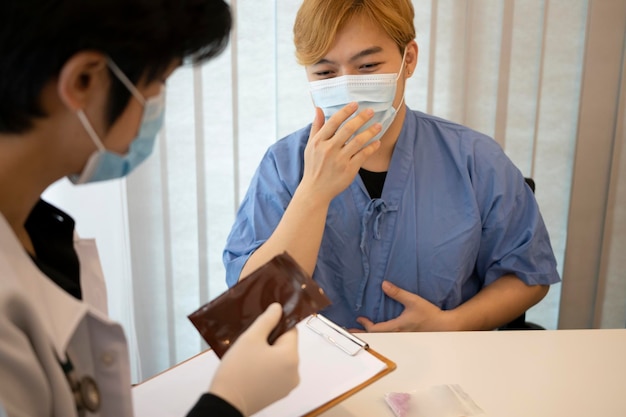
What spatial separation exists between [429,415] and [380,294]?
493mm

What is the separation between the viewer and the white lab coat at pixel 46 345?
1.90ft

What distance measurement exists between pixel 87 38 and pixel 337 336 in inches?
26.0

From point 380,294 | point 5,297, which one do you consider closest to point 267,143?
point 380,294

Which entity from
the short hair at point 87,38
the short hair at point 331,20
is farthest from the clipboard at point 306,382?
the short hair at point 331,20

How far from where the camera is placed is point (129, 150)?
70 cm

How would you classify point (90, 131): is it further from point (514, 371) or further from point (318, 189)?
point (514, 371)

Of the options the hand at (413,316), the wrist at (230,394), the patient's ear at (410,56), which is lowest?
the hand at (413,316)

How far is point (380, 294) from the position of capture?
1.31 metres

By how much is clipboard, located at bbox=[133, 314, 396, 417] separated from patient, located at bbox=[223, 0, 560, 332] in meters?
0.30

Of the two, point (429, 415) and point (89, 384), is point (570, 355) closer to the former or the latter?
point (429, 415)

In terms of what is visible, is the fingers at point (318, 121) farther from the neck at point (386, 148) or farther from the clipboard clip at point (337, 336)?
the clipboard clip at point (337, 336)

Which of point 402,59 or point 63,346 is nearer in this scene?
point 63,346

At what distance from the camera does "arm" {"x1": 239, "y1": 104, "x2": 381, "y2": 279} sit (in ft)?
3.94

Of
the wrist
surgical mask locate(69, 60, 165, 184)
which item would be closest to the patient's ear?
surgical mask locate(69, 60, 165, 184)
